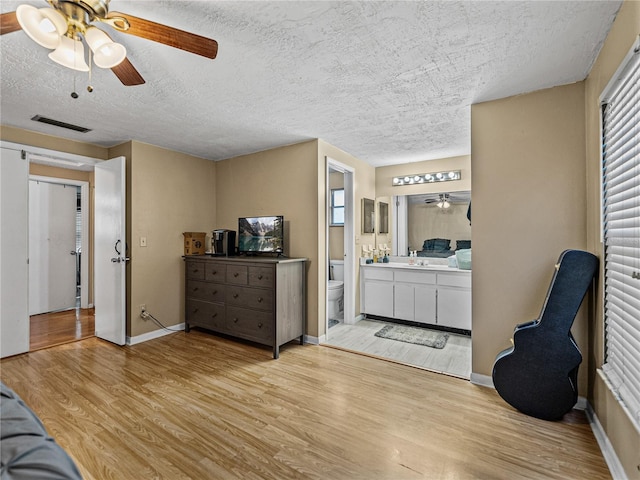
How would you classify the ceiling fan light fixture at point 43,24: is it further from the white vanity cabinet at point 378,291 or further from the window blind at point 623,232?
the white vanity cabinet at point 378,291

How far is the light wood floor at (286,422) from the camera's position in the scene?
1.62 meters

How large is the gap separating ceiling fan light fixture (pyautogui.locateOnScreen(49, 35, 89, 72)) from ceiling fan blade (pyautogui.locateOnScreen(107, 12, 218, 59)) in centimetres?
34

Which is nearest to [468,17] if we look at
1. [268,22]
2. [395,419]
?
[268,22]

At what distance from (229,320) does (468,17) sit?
333cm

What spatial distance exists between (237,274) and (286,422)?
1.75 metres

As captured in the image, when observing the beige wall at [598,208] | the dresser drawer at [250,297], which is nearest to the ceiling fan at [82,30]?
the beige wall at [598,208]

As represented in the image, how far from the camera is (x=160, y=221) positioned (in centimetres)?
374

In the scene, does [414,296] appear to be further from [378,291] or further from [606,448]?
[606,448]

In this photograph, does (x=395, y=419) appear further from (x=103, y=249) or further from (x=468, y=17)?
(x=103, y=249)

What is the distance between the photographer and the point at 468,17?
1.54 m

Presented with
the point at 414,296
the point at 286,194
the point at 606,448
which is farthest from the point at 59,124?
the point at 606,448

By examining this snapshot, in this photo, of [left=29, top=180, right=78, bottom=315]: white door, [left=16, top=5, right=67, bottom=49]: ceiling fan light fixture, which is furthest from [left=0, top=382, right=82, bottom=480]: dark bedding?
[left=29, top=180, right=78, bottom=315]: white door

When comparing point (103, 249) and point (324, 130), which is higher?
point (324, 130)

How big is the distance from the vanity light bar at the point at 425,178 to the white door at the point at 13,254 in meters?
4.45
